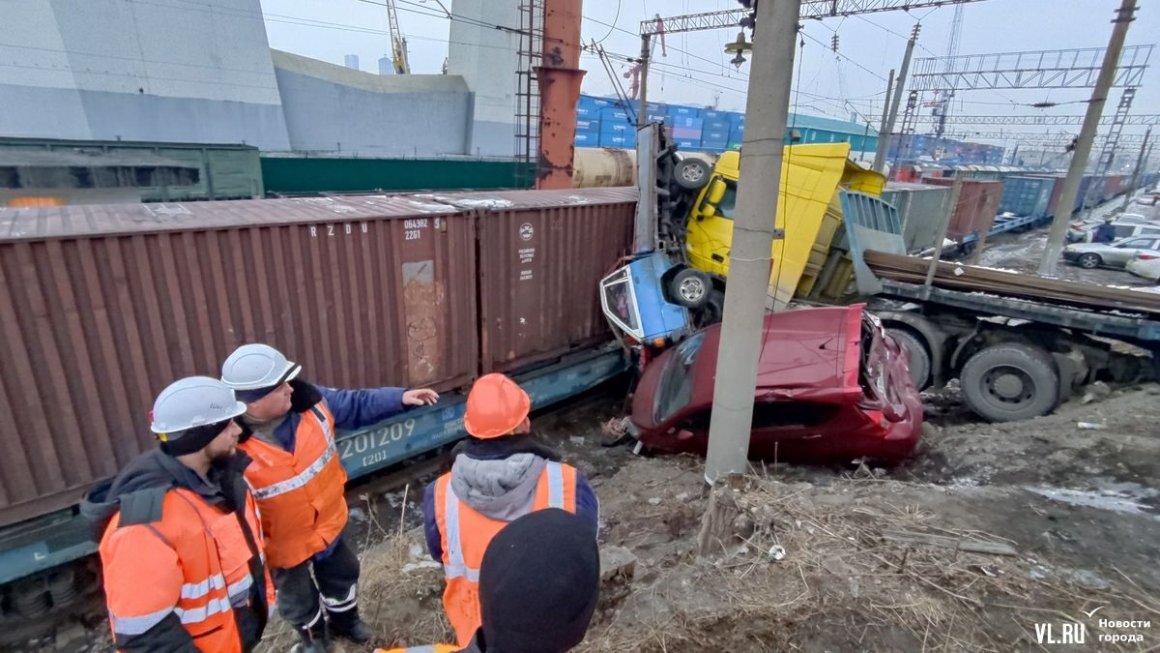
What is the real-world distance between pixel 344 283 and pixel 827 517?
3.97m

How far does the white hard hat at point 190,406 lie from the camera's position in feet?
5.71

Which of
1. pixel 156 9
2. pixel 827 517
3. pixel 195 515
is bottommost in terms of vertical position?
pixel 827 517

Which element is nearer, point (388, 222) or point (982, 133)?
point (388, 222)

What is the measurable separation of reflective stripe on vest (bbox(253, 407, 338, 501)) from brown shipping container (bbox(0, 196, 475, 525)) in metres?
1.96

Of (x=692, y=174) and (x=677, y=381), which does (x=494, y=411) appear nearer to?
(x=677, y=381)

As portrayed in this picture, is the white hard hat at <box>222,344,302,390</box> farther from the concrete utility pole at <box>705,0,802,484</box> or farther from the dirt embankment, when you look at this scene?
the concrete utility pole at <box>705,0,802,484</box>

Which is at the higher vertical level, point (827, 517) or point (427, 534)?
point (427, 534)

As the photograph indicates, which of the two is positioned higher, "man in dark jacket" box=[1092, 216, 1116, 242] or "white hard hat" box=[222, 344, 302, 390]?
"white hard hat" box=[222, 344, 302, 390]

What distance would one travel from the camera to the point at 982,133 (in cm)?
5181

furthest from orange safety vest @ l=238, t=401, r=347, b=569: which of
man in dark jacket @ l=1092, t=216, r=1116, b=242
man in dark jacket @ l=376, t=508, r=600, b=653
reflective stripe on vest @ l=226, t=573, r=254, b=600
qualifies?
man in dark jacket @ l=1092, t=216, r=1116, b=242

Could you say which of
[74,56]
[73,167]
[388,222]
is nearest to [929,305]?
[388,222]

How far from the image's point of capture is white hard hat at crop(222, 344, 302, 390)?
2.23m

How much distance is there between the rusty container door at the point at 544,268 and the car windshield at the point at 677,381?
1.55m

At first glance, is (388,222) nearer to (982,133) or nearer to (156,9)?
(156,9)
